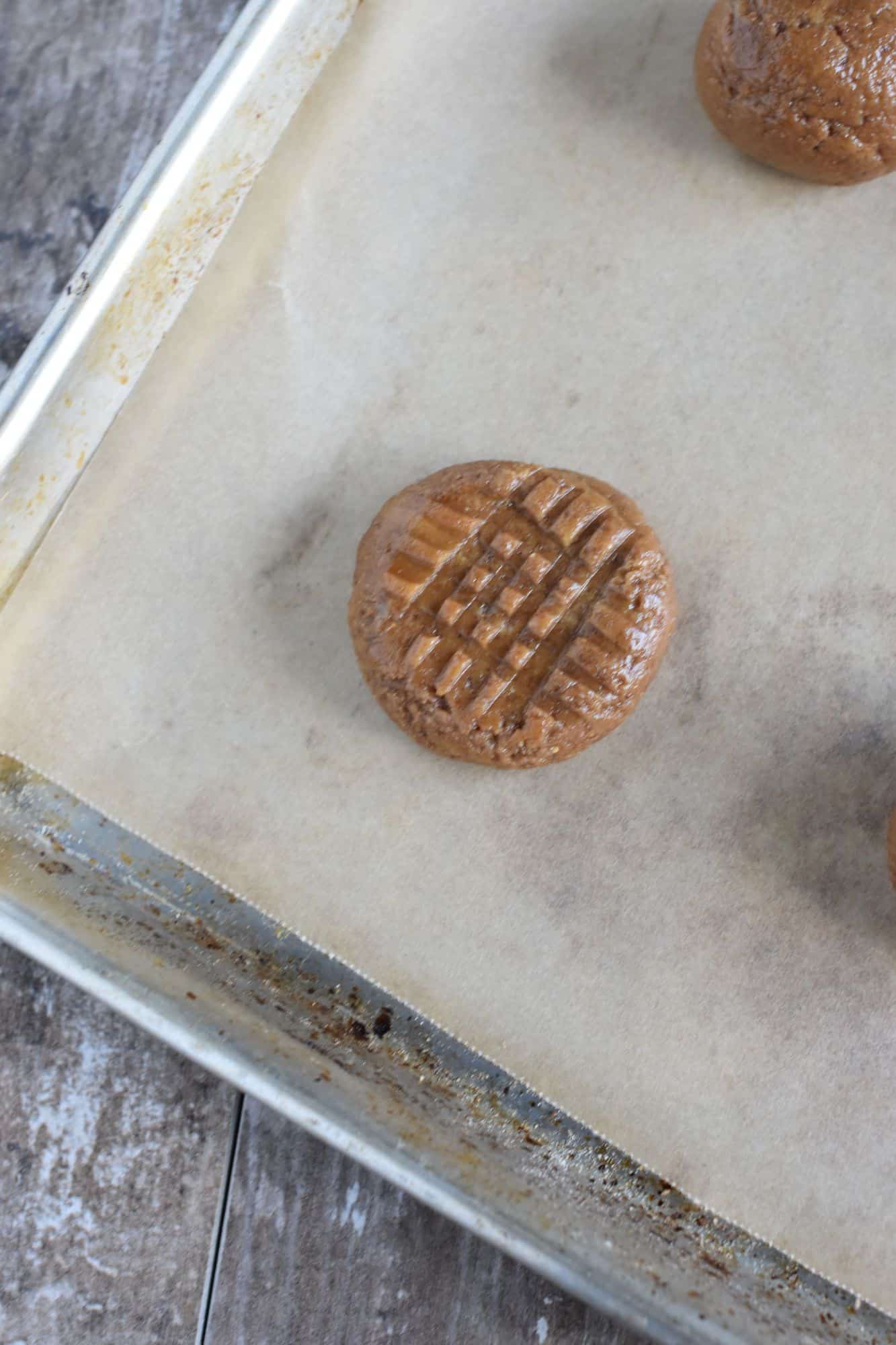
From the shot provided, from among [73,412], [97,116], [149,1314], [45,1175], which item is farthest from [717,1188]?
[97,116]

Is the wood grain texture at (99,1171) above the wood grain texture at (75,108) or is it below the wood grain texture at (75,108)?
below

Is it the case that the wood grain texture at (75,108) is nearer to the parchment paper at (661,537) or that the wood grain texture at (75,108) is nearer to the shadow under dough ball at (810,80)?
the parchment paper at (661,537)

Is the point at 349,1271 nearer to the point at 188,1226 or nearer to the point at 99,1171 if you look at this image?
the point at 188,1226

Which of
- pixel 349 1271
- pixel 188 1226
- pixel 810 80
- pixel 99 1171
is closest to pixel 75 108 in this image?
pixel 810 80

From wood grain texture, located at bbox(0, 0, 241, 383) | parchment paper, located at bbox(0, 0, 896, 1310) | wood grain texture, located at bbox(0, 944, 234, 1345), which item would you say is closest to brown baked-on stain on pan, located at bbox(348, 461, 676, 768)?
parchment paper, located at bbox(0, 0, 896, 1310)

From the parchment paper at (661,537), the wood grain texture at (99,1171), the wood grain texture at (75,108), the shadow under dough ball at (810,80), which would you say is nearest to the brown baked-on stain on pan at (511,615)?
the parchment paper at (661,537)
